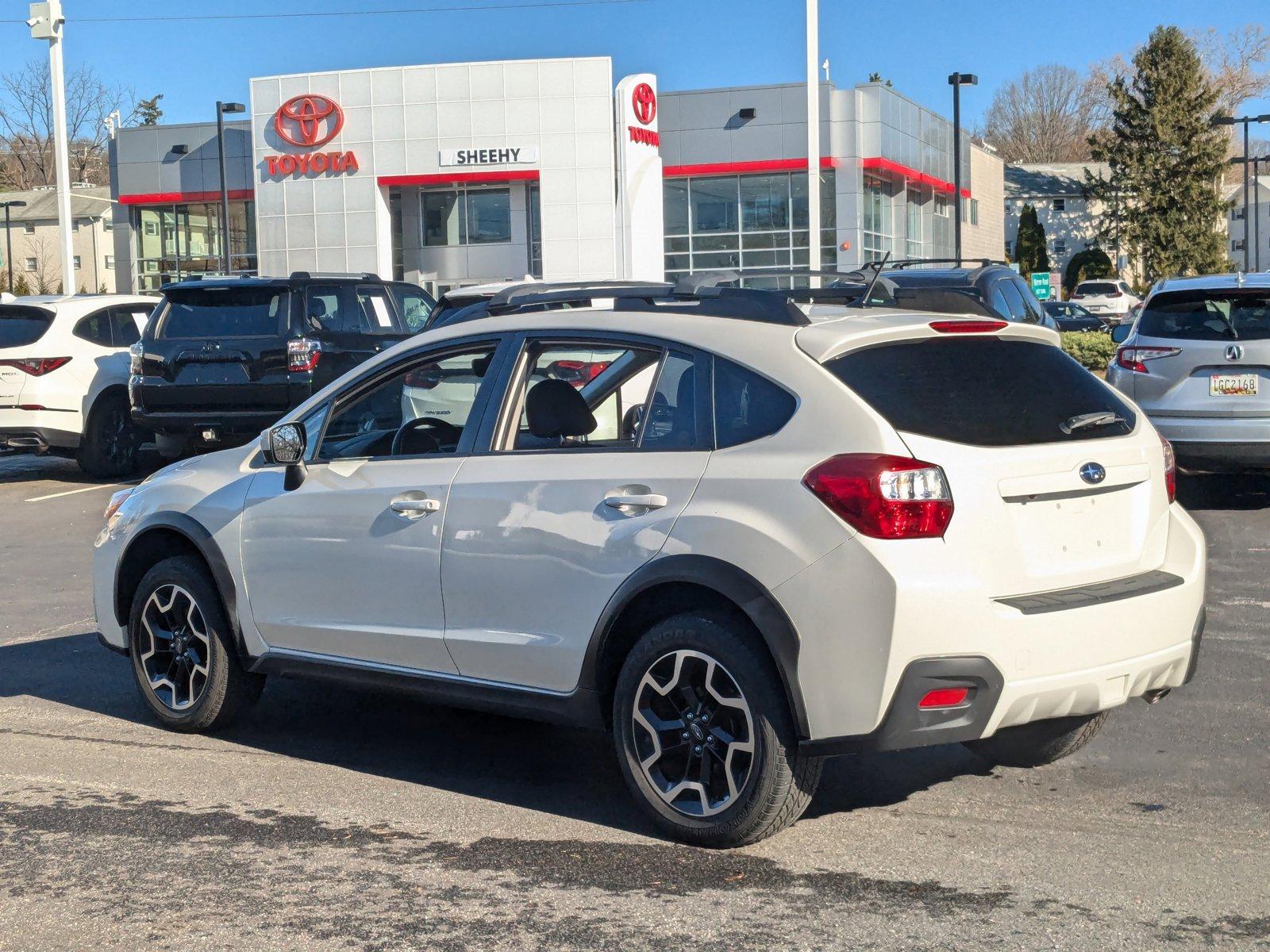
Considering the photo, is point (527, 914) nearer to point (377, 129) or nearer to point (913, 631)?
point (913, 631)

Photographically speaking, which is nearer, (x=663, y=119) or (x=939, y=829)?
(x=939, y=829)

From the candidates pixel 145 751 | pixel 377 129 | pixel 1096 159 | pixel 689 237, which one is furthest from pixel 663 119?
pixel 145 751

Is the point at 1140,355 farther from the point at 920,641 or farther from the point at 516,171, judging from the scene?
the point at 516,171

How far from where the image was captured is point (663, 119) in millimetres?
48094

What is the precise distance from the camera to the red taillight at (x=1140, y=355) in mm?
11961

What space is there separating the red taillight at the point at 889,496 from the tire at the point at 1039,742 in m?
1.45

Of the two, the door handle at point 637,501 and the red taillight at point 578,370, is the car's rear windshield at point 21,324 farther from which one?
the door handle at point 637,501

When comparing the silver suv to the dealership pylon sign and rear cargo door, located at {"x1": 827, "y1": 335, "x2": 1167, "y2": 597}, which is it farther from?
the dealership pylon sign

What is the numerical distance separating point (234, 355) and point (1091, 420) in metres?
10.8

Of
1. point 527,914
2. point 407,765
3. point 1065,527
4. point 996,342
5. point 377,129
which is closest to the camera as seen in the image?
point 527,914

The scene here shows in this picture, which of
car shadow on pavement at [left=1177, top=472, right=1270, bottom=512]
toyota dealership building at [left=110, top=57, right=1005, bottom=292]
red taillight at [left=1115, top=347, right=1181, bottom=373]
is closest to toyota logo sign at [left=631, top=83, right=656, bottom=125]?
toyota dealership building at [left=110, top=57, right=1005, bottom=292]

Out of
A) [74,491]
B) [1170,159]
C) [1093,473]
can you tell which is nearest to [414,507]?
[1093,473]

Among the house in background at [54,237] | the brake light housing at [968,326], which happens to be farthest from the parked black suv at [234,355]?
the house in background at [54,237]

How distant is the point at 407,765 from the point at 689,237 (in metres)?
43.8
